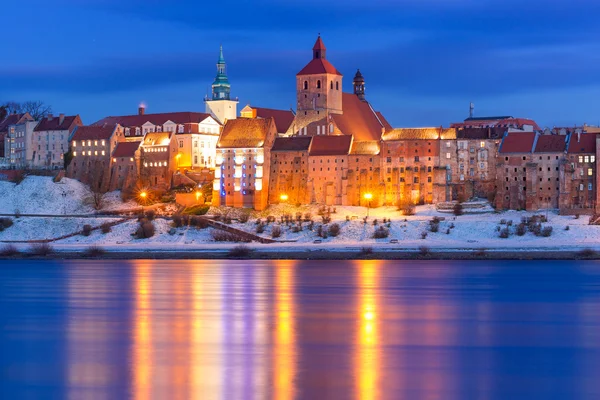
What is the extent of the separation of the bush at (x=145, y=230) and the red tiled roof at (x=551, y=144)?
28.5 meters

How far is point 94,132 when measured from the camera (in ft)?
324

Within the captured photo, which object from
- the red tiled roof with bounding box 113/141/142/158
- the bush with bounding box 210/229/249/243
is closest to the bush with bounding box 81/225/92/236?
the bush with bounding box 210/229/249/243

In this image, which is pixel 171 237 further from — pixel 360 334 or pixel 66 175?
pixel 360 334

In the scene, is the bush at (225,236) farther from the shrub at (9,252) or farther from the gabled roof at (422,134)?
the gabled roof at (422,134)

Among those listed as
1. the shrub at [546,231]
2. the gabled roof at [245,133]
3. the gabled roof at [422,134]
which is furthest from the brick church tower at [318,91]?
the shrub at [546,231]

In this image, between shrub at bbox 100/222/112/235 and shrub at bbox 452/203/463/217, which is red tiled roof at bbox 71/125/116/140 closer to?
shrub at bbox 100/222/112/235

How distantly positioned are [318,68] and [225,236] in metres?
29.8

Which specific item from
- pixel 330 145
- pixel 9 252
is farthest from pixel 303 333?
pixel 330 145

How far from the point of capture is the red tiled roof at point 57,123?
3989 inches

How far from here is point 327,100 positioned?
319 feet

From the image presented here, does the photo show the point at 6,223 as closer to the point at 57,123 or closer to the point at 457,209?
the point at 57,123

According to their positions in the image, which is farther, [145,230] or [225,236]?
[145,230]

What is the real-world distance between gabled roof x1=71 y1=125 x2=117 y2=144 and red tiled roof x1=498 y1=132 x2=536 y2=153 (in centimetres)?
3565

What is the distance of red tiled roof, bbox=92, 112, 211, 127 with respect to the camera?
99750 mm
